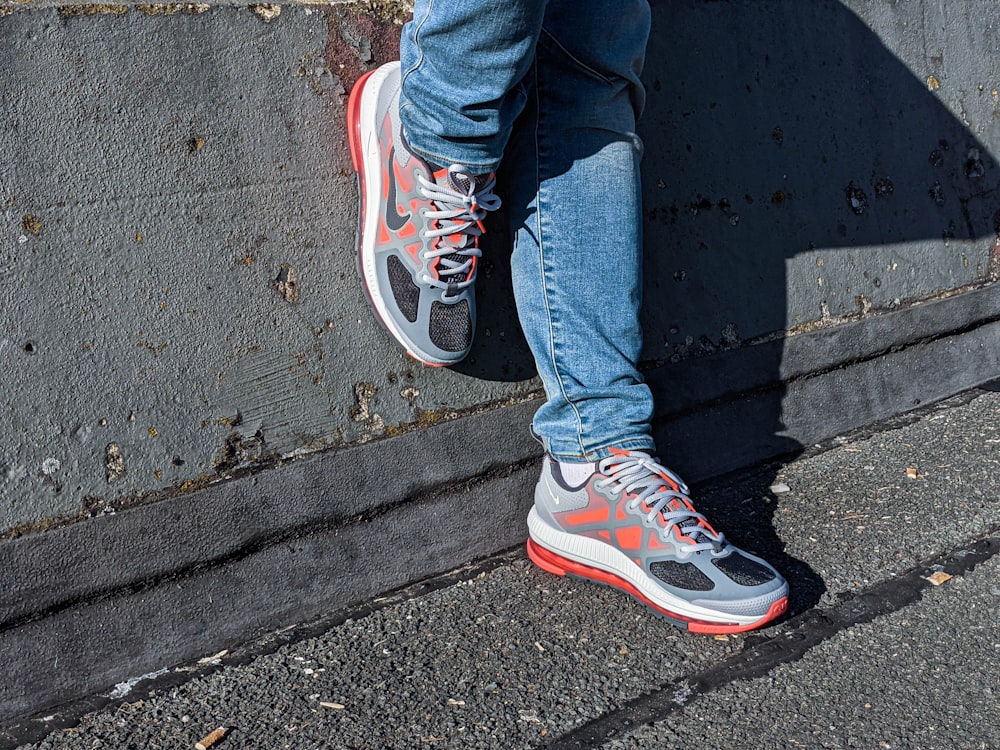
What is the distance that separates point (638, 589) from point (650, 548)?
72 millimetres

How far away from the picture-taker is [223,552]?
159 cm

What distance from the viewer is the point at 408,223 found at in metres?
1.66

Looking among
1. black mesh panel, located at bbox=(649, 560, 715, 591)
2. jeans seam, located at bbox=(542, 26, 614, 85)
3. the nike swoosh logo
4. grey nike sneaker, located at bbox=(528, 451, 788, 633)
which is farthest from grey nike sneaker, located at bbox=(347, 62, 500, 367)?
black mesh panel, located at bbox=(649, 560, 715, 591)

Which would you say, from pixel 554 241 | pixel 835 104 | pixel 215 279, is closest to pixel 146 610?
pixel 215 279

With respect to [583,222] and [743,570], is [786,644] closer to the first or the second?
[743,570]

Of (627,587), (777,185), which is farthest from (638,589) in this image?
(777,185)

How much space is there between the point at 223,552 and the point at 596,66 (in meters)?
1.04

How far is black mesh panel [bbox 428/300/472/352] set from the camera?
1698 mm

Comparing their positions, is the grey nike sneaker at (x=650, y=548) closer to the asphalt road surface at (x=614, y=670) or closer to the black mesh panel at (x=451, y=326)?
the asphalt road surface at (x=614, y=670)

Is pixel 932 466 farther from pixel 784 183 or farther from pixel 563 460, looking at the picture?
pixel 563 460

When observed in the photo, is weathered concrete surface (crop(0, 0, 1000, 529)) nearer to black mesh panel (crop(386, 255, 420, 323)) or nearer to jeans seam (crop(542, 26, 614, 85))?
black mesh panel (crop(386, 255, 420, 323))

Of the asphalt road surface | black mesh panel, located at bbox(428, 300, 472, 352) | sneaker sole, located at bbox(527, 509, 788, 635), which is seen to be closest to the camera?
the asphalt road surface

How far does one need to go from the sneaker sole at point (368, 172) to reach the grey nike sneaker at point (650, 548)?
38cm

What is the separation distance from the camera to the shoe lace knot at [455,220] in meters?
1.65
